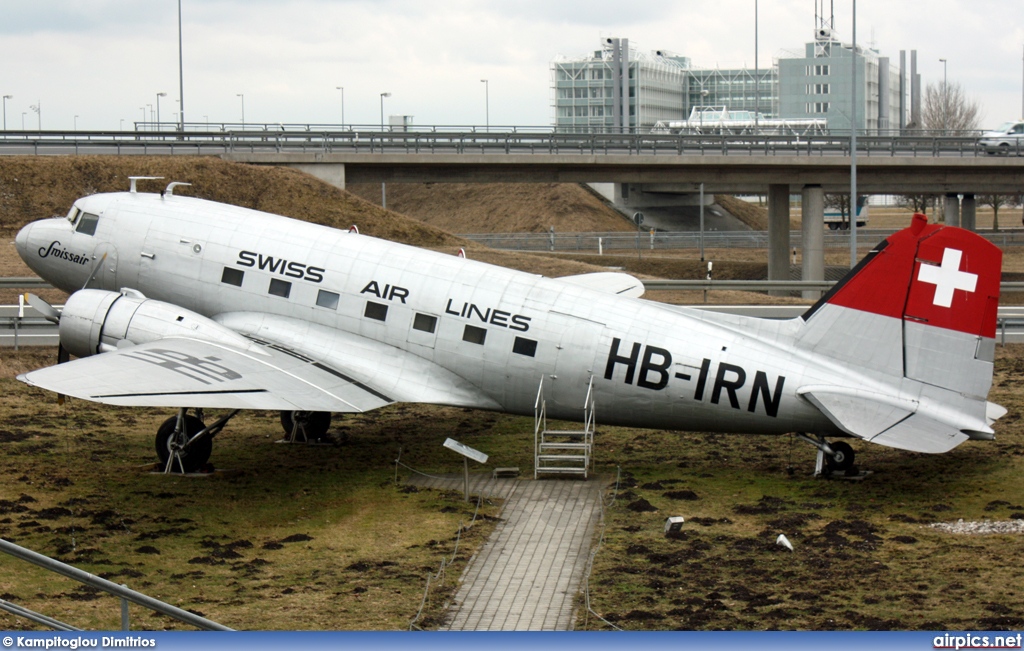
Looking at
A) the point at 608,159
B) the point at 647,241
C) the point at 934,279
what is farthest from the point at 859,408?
the point at 647,241

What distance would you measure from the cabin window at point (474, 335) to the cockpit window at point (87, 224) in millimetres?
9610

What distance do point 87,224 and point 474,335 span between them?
10.1 metres

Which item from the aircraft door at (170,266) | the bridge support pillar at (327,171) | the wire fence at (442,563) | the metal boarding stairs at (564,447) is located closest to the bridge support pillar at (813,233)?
the bridge support pillar at (327,171)

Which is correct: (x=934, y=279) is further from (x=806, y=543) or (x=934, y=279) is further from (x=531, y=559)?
(x=531, y=559)

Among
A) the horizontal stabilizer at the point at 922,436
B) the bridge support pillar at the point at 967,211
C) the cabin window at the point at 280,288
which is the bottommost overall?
the horizontal stabilizer at the point at 922,436

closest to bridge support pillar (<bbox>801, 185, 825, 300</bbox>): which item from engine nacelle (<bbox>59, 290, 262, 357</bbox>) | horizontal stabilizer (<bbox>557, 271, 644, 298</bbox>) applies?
horizontal stabilizer (<bbox>557, 271, 644, 298</bbox>)

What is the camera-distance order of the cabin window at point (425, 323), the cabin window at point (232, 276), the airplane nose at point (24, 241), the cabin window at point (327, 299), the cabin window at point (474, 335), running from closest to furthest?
the cabin window at point (474, 335) → the cabin window at point (425, 323) → the cabin window at point (327, 299) → the cabin window at point (232, 276) → the airplane nose at point (24, 241)

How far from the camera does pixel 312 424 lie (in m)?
24.7

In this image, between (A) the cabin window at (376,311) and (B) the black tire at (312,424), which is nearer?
(A) the cabin window at (376,311)

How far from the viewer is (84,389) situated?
59.2 feet

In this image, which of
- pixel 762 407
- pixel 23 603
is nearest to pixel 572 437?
pixel 762 407

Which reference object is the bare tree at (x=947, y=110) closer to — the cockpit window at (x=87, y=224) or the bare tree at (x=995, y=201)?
the bare tree at (x=995, y=201)

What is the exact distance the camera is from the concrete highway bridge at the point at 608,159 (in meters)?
59.4

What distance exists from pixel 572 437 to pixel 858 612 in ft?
37.5
